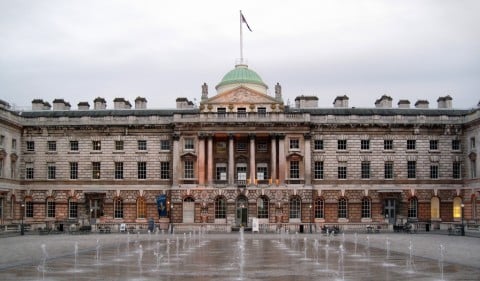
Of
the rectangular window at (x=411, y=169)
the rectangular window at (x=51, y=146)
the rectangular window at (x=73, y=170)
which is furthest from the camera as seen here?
the rectangular window at (x=51, y=146)

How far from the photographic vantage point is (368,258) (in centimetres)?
3198

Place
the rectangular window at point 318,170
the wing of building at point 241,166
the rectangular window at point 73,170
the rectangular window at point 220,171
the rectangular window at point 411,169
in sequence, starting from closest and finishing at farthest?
the wing of building at point 241,166
the rectangular window at point 318,170
the rectangular window at point 411,169
the rectangular window at point 220,171
the rectangular window at point 73,170

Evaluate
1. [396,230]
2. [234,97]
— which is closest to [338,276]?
[396,230]

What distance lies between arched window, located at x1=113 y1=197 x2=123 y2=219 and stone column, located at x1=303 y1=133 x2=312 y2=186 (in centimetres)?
2024

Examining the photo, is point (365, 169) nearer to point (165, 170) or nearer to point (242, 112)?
point (242, 112)

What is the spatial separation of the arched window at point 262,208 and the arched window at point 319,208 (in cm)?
532

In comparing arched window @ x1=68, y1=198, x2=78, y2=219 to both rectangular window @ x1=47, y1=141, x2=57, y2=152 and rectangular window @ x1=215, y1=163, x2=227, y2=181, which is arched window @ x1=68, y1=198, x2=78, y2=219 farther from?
rectangular window @ x1=215, y1=163, x2=227, y2=181

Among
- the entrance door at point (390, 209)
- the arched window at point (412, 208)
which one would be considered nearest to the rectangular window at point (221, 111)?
the entrance door at point (390, 209)

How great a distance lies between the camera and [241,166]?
7075 centimetres

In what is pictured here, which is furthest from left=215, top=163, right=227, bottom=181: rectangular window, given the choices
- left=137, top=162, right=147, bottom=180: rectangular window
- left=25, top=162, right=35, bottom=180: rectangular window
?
left=25, top=162, right=35, bottom=180: rectangular window

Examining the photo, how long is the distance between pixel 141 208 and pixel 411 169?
29.5 meters

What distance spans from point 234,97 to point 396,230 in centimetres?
2187

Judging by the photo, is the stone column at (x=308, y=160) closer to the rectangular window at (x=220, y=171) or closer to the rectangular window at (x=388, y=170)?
the rectangular window at (x=388, y=170)

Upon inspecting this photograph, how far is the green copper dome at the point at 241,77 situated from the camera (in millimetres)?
76062
